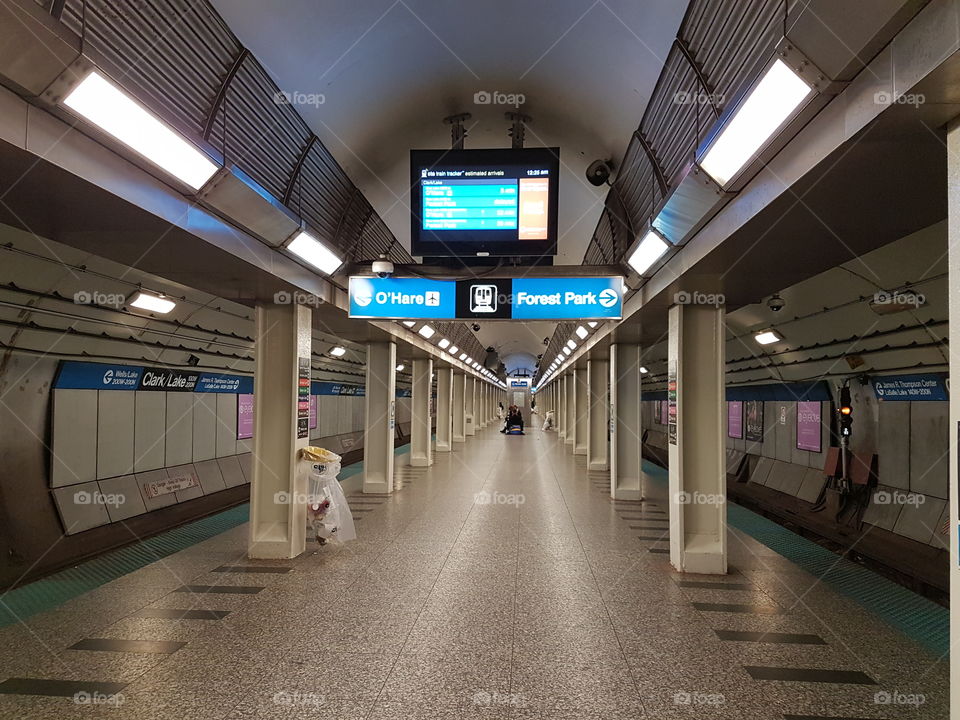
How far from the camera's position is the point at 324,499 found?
7.21 metres

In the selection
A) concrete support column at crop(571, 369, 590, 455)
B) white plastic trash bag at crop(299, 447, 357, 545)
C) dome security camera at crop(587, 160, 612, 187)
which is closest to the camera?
dome security camera at crop(587, 160, 612, 187)

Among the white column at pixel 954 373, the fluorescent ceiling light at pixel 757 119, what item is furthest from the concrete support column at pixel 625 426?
the white column at pixel 954 373

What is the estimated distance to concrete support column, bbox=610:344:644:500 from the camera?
11328mm

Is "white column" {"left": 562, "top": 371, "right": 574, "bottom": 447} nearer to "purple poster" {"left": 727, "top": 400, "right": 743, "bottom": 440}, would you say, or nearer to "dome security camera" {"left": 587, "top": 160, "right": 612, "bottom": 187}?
"purple poster" {"left": 727, "top": 400, "right": 743, "bottom": 440}

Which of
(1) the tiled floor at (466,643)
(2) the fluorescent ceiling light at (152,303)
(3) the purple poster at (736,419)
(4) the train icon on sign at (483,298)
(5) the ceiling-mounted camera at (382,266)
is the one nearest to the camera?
(1) the tiled floor at (466,643)

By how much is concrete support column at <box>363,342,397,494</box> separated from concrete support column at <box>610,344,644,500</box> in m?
4.39

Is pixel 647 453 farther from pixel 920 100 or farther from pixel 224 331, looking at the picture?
pixel 920 100

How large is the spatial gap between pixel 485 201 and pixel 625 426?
6633 millimetres

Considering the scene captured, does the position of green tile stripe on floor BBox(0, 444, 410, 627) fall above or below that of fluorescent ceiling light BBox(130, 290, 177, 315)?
below

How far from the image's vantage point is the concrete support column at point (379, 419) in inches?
471

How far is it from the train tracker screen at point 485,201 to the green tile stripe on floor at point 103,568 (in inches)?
195

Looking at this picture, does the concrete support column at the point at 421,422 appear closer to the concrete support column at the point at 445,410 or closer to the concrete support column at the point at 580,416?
the concrete support column at the point at 445,410

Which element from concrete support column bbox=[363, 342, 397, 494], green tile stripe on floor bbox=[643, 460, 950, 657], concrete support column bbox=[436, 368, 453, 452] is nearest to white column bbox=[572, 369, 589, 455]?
concrete support column bbox=[436, 368, 453, 452]

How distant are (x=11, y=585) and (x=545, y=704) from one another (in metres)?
6.48
